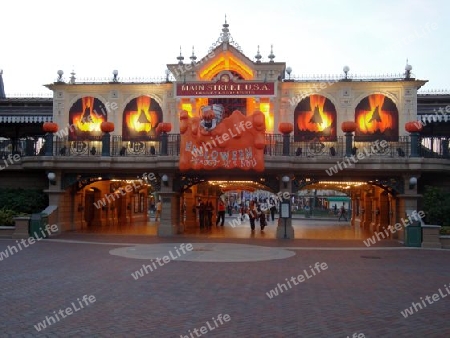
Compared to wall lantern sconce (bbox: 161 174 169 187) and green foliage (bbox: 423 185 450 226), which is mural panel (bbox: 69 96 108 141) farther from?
green foliage (bbox: 423 185 450 226)

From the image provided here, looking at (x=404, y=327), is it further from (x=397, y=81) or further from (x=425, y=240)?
(x=397, y=81)

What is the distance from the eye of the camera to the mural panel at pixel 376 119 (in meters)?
28.8

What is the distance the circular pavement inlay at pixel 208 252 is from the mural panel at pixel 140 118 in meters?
9.76

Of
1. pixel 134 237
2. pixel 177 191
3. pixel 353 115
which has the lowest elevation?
pixel 134 237

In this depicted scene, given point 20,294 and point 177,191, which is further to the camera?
point 177,191

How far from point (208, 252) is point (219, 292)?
7.76 metres

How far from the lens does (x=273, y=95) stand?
28.8 metres

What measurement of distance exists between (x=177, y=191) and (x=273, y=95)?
752cm

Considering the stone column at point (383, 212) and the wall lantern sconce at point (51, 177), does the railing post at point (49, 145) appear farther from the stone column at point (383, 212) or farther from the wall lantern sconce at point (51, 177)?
the stone column at point (383, 212)

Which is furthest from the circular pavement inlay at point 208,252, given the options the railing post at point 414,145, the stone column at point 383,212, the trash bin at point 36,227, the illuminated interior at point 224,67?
the stone column at point 383,212

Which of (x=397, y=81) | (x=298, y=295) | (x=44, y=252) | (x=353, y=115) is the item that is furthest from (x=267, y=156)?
(x=298, y=295)

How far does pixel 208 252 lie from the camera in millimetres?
19547

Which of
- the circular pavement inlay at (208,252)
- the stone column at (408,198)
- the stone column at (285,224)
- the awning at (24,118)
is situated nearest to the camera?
the circular pavement inlay at (208,252)

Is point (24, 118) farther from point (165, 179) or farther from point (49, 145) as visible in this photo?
point (165, 179)
